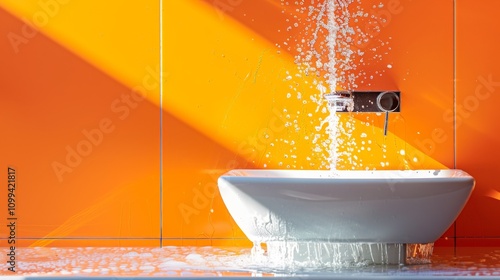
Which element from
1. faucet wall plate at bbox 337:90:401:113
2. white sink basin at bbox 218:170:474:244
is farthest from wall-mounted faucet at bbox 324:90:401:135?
white sink basin at bbox 218:170:474:244

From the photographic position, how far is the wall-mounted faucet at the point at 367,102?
91.9 inches

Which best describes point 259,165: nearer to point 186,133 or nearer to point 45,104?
point 186,133

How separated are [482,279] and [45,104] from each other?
142 centimetres

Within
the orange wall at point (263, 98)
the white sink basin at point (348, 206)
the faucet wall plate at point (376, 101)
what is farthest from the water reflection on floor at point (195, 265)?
the faucet wall plate at point (376, 101)

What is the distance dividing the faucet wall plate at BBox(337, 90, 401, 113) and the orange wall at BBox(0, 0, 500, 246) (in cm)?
3

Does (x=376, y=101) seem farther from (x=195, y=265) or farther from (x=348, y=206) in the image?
(x=195, y=265)

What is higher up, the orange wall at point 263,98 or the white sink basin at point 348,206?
the orange wall at point 263,98

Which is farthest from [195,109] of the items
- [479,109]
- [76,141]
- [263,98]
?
[479,109]

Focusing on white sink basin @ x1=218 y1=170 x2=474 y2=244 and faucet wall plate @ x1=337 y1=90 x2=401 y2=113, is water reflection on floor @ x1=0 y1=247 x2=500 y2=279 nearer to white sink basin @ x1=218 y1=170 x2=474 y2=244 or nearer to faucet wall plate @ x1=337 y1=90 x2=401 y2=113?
white sink basin @ x1=218 y1=170 x2=474 y2=244

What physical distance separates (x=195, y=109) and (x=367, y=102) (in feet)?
1.77

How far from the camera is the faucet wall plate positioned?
7.68 ft

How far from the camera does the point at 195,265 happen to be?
205cm

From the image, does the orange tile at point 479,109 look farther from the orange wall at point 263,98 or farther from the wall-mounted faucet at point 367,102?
the wall-mounted faucet at point 367,102

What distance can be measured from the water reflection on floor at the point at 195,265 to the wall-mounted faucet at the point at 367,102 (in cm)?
46
